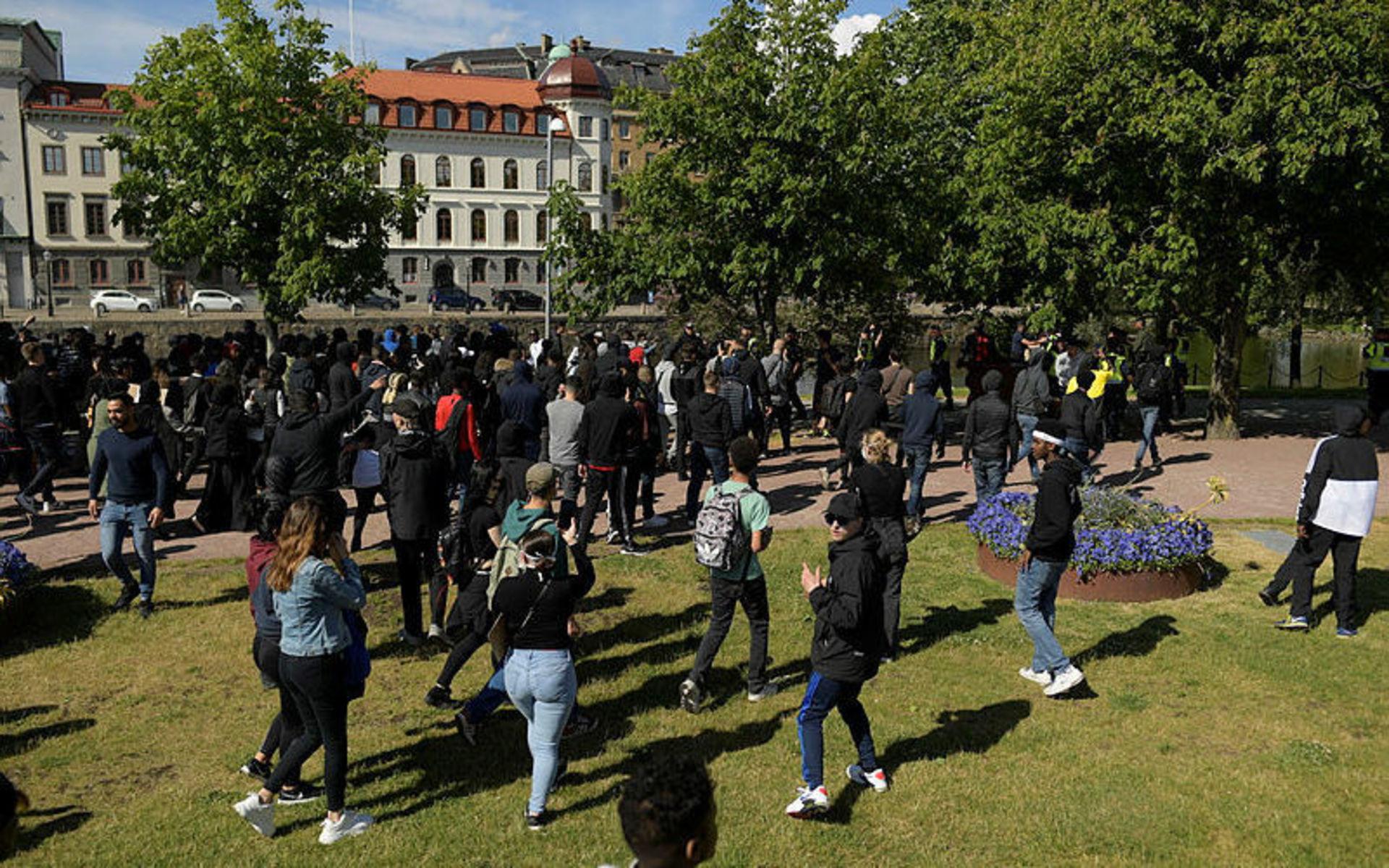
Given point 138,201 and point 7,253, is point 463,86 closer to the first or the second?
point 7,253

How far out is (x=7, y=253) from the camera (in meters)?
57.7

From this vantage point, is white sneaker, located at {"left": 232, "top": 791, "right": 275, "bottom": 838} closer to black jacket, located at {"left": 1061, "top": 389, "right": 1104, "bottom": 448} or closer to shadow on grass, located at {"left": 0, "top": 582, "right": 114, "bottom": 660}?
shadow on grass, located at {"left": 0, "top": 582, "right": 114, "bottom": 660}

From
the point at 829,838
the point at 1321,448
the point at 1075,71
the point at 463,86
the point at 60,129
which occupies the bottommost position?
the point at 829,838

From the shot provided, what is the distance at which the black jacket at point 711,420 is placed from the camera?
11.6 m

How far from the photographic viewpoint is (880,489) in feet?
26.7

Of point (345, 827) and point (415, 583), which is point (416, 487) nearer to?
point (415, 583)

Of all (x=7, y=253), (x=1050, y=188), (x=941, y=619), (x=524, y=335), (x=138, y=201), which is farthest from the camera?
(x=7, y=253)

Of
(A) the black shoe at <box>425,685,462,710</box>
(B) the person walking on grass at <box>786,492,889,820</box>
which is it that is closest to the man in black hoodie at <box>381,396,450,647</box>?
(A) the black shoe at <box>425,685,462,710</box>

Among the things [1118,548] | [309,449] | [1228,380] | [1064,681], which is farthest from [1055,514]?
[1228,380]

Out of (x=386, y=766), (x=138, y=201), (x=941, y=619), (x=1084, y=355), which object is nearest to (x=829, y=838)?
(x=386, y=766)

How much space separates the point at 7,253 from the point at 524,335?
95.6 ft

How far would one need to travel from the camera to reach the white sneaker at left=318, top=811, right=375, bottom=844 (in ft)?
19.4

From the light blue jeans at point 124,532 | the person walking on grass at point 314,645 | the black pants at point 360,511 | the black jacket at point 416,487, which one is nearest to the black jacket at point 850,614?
the person walking on grass at point 314,645

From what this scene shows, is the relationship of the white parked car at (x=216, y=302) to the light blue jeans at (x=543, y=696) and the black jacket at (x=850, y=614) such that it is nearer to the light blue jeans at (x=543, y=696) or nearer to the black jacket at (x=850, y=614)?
the light blue jeans at (x=543, y=696)
